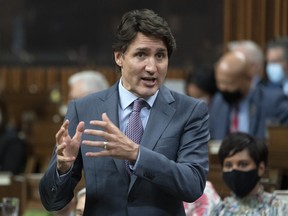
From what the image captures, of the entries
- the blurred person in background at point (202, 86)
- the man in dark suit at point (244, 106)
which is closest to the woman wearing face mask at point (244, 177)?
the man in dark suit at point (244, 106)

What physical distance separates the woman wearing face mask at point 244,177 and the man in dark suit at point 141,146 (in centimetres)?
113

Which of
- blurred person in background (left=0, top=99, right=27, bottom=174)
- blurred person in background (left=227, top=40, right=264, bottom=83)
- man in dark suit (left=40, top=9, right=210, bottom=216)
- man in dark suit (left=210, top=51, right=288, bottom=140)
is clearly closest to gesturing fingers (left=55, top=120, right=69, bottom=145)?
man in dark suit (left=40, top=9, right=210, bottom=216)

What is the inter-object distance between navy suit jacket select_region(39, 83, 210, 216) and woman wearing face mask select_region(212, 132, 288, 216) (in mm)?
1116

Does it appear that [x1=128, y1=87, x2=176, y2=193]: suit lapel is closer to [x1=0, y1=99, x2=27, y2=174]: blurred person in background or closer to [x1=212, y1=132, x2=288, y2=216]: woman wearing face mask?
[x1=212, y1=132, x2=288, y2=216]: woman wearing face mask

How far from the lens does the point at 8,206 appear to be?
4.50 metres

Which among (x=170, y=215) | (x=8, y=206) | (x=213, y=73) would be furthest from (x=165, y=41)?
(x=213, y=73)

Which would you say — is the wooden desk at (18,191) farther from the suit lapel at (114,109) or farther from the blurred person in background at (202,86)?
the blurred person in background at (202,86)

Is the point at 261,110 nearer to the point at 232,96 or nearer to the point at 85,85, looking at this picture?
the point at 232,96

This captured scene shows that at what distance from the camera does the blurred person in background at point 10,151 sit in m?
8.07

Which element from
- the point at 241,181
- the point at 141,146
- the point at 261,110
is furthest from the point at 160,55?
the point at 261,110

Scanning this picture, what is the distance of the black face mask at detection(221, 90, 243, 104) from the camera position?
23.3ft

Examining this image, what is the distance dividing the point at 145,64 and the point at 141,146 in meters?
0.30

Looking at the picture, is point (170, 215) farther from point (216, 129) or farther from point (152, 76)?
point (216, 129)

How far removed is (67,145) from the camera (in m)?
3.20
